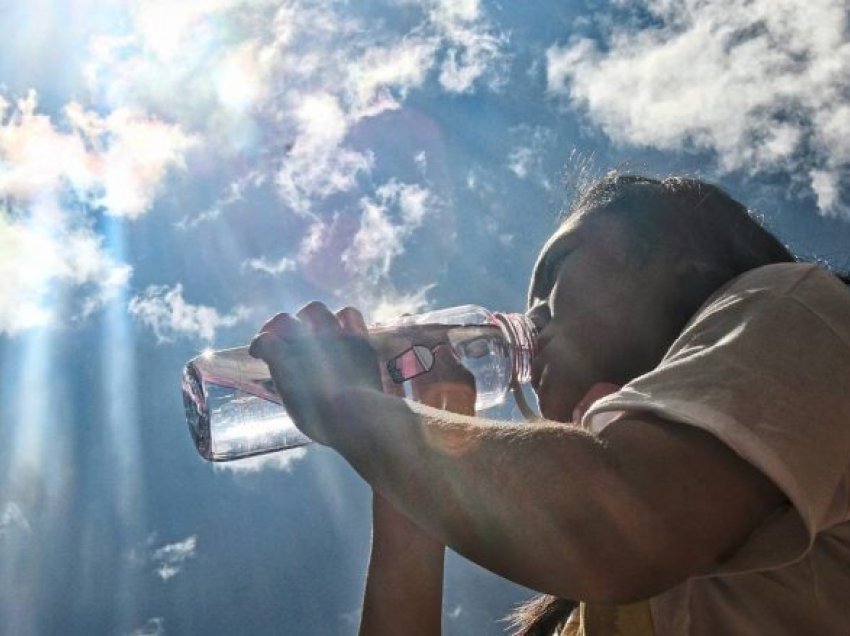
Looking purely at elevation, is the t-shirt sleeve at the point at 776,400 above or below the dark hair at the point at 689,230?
below

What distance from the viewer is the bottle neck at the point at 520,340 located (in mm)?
2572

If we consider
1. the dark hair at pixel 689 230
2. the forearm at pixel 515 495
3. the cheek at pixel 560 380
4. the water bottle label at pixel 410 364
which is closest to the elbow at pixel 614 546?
the forearm at pixel 515 495

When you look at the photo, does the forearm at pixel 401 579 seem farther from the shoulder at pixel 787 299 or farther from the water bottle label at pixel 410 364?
the shoulder at pixel 787 299

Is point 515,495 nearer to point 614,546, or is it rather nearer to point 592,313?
point 614,546

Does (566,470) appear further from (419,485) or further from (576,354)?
(576,354)

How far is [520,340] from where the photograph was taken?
108 inches

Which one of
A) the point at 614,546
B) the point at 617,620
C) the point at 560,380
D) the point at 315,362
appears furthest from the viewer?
the point at 560,380

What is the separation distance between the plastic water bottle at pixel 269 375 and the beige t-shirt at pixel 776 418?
41.2 inches

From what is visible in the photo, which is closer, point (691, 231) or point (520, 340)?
point (691, 231)

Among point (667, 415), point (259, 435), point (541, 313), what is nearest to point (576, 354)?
point (541, 313)

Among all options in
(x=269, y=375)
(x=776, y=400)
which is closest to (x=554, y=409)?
(x=269, y=375)

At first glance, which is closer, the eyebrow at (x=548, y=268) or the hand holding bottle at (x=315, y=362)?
the hand holding bottle at (x=315, y=362)

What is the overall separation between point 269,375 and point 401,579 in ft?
2.53

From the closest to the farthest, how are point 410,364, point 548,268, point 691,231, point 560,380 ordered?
1. point 691,231
2. point 560,380
3. point 548,268
4. point 410,364
